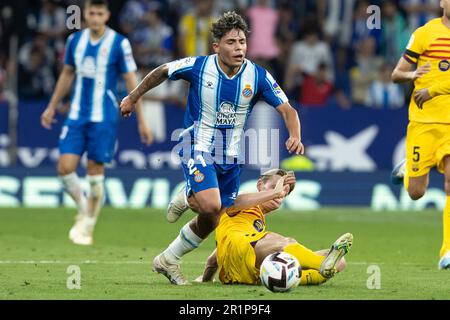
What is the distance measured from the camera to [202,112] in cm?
1001

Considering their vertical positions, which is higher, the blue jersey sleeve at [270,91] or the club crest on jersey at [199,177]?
the blue jersey sleeve at [270,91]

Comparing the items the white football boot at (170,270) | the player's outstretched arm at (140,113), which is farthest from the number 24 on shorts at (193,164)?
the player's outstretched arm at (140,113)

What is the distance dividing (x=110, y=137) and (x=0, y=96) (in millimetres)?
7088

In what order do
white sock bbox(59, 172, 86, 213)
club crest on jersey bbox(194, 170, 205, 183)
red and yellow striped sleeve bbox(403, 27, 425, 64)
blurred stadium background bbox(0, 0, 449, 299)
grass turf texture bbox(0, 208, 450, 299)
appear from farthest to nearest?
blurred stadium background bbox(0, 0, 449, 299)
white sock bbox(59, 172, 86, 213)
red and yellow striped sleeve bbox(403, 27, 425, 64)
club crest on jersey bbox(194, 170, 205, 183)
grass turf texture bbox(0, 208, 450, 299)

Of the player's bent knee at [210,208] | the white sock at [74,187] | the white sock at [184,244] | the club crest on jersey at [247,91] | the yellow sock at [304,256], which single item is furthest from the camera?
the white sock at [74,187]

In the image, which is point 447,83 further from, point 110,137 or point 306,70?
point 306,70

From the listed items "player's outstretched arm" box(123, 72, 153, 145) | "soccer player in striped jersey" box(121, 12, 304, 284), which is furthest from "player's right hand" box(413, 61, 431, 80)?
"player's outstretched arm" box(123, 72, 153, 145)

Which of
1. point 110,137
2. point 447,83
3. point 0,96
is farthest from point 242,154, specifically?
point 0,96

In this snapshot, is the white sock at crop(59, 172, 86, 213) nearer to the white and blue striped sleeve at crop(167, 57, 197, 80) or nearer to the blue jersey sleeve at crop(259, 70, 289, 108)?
the white and blue striped sleeve at crop(167, 57, 197, 80)

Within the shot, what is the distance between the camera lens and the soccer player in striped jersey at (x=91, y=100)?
13.8 meters

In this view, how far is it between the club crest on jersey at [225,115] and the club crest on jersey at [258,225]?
0.86m

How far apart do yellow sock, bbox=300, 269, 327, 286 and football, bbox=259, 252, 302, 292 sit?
0.54m

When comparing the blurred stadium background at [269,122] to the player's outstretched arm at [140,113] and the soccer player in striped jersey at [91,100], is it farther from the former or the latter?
the player's outstretched arm at [140,113]

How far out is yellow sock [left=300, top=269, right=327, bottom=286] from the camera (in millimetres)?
→ 9477
